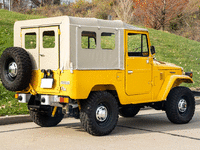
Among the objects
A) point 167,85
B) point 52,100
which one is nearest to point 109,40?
point 52,100

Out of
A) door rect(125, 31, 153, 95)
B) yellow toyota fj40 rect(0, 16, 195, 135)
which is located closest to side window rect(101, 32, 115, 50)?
yellow toyota fj40 rect(0, 16, 195, 135)

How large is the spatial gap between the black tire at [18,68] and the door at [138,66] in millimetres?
2242

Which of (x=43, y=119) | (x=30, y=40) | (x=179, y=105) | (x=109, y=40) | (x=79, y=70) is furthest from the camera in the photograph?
(x=179, y=105)

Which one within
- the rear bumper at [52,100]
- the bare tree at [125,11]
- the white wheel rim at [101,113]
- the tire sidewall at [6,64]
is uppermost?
the bare tree at [125,11]

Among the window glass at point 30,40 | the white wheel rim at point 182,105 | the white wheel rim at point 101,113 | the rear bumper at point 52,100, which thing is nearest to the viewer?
the rear bumper at point 52,100

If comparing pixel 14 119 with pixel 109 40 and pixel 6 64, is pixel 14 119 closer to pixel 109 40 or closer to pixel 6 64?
pixel 6 64

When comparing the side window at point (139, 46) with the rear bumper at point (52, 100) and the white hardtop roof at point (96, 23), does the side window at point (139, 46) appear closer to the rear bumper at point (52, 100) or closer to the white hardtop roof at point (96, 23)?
the white hardtop roof at point (96, 23)

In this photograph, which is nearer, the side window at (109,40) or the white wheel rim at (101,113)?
the white wheel rim at (101,113)

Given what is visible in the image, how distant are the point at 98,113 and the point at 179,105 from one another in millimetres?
2647

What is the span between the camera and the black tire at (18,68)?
23.3ft

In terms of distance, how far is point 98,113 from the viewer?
285 inches

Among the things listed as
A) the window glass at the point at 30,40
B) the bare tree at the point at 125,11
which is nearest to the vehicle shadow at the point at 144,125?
the window glass at the point at 30,40

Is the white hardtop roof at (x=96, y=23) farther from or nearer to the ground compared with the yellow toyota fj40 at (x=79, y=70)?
farther from the ground

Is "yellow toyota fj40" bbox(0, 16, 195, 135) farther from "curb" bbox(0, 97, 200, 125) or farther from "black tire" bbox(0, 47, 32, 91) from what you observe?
"curb" bbox(0, 97, 200, 125)
